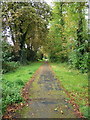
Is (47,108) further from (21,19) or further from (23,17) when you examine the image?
(21,19)

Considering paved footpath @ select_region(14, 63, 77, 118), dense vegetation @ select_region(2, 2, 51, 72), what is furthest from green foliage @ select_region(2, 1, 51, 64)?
paved footpath @ select_region(14, 63, 77, 118)

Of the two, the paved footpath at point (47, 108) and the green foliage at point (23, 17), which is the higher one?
the green foliage at point (23, 17)

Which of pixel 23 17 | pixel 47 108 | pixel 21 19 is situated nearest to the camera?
pixel 47 108

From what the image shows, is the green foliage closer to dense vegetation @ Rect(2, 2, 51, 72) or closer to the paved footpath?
dense vegetation @ Rect(2, 2, 51, 72)

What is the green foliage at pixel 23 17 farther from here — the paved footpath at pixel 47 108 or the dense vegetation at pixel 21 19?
the paved footpath at pixel 47 108

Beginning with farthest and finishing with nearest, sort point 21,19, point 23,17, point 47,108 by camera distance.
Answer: point 21,19
point 23,17
point 47,108

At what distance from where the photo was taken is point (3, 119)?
245 cm

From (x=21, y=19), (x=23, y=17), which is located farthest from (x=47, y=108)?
(x=21, y=19)

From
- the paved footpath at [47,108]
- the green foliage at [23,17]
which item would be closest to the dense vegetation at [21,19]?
the green foliage at [23,17]

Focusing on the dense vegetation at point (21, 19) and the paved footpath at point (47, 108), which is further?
the dense vegetation at point (21, 19)

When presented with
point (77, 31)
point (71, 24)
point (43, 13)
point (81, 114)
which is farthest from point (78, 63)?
point (43, 13)

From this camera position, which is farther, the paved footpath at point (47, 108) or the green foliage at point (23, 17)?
the green foliage at point (23, 17)

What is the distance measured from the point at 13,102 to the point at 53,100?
1224 mm

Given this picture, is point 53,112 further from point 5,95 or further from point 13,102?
point 5,95
